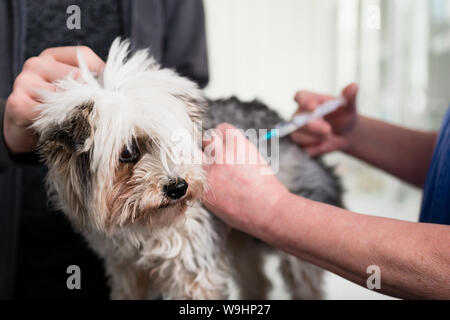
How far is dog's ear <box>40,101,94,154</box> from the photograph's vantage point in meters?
0.58

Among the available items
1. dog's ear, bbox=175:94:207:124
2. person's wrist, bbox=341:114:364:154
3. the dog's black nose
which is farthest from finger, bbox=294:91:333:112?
the dog's black nose

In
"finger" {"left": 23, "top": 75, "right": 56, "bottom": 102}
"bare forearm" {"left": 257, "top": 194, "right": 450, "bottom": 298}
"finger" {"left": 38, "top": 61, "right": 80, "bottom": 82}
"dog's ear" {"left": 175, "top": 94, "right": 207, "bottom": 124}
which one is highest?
"finger" {"left": 38, "top": 61, "right": 80, "bottom": 82}

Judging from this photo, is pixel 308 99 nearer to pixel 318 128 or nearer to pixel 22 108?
pixel 318 128

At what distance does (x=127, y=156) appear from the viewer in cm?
65

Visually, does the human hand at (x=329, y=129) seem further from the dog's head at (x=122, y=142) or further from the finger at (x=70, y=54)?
the finger at (x=70, y=54)

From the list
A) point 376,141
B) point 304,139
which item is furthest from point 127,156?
point 376,141

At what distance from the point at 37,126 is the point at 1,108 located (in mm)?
58

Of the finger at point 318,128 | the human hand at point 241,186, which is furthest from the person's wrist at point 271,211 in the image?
the finger at point 318,128

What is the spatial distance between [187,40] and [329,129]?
1.31 ft

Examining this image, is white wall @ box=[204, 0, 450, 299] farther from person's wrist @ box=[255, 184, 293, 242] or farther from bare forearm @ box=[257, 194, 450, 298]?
person's wrist @ box=[255, 184, 293, 242]

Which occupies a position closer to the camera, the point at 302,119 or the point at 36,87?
the point at 36,87

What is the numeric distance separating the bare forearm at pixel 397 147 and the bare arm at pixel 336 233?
15.6 inches

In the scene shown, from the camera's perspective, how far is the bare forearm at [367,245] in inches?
20.3

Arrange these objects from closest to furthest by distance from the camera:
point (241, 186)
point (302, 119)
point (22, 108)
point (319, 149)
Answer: point (22, 108) < point (241, 186) < point (302, 119) < point (319, 149)
